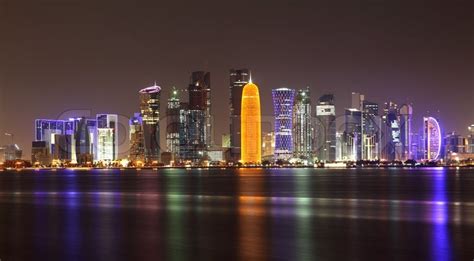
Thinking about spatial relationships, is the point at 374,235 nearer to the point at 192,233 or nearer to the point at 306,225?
the point at 306,225

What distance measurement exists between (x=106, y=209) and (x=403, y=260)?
26522mm

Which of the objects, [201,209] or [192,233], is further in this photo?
[201,209]

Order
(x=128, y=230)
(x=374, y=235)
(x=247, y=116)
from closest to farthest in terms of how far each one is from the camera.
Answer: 1. (x=374, y=235)
2. (x=128, y=230)
3. (x=247, y=116)

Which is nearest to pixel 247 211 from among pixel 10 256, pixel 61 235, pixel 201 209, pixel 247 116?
pixel 201 209

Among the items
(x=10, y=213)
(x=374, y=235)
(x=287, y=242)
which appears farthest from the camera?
(x=10, y=213)

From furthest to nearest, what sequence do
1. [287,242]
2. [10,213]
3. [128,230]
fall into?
1. [10,213]
2. [128,230]
3. [287,242]

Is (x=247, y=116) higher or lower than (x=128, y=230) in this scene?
higher

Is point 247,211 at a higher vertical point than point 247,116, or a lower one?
lower

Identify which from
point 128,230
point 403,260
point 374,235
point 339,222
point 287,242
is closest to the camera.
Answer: point 403,260

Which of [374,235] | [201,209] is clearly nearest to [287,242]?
[374,235]

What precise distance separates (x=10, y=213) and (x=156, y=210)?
8.93 metres

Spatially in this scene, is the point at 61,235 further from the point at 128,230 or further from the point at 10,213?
the point at 10,213

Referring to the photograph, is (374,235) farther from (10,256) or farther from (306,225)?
(10,256)

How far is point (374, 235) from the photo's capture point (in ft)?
94.6
